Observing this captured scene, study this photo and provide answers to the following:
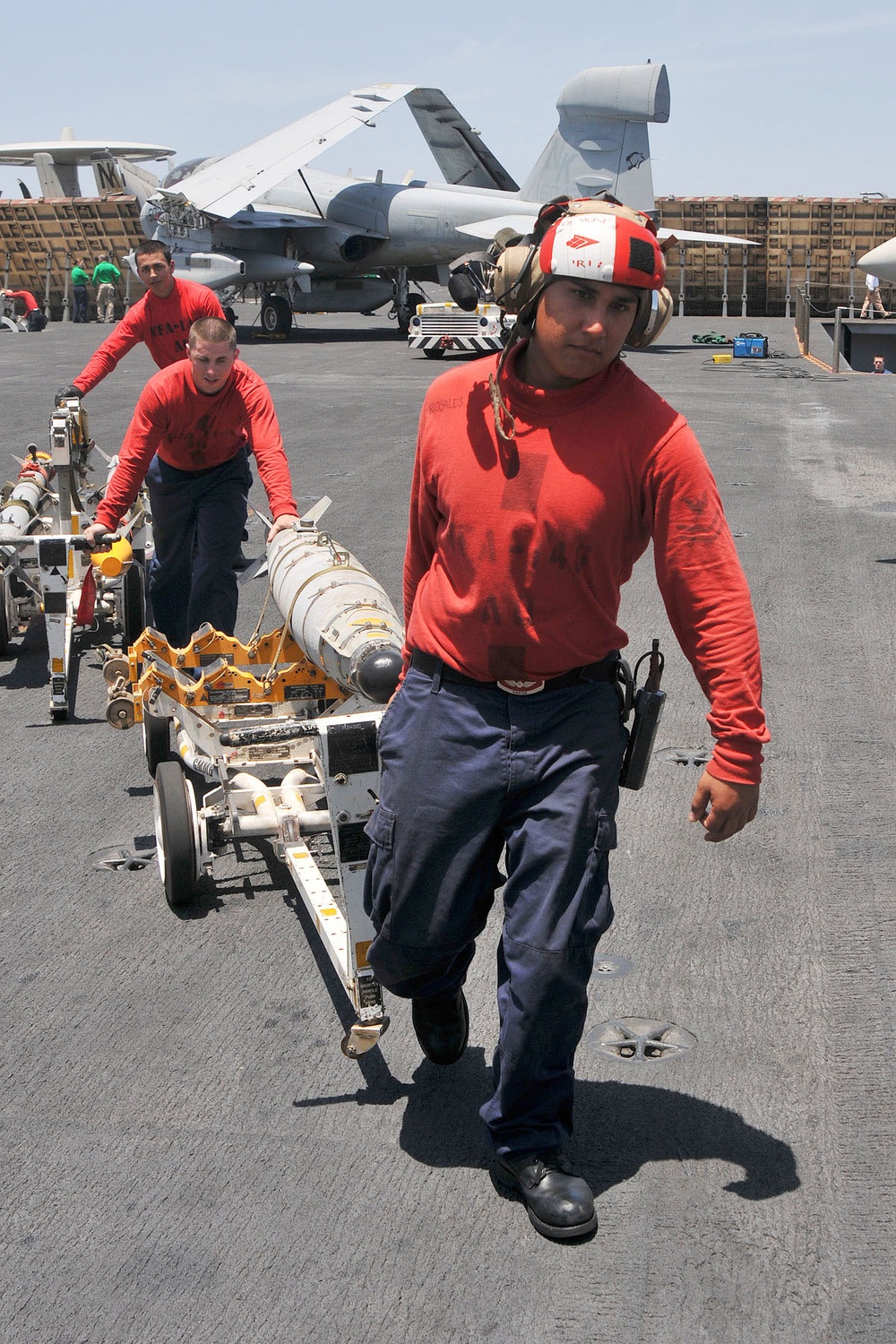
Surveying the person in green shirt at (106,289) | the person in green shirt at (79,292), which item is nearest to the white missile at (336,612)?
the person in green shirt at (106,289)

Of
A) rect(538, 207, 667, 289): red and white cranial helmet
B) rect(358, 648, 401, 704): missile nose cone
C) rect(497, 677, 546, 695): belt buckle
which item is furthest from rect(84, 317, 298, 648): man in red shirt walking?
rect(538, 207, 667, 289): red and white cranial helmet

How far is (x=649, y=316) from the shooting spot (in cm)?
316

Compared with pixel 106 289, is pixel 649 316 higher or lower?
higher

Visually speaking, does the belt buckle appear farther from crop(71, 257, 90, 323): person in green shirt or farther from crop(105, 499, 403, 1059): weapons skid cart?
crop(71, 257, 90, 323): person in green shirt

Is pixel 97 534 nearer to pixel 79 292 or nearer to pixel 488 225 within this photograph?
pixel 488 225

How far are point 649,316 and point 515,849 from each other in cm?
130

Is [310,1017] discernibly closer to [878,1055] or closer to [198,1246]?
[198,1246]

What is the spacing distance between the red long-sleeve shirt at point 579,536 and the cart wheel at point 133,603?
17.2 ft

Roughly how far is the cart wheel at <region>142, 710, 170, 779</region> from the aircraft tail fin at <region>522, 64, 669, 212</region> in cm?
3456

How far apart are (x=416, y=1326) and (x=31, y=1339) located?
2.77 feet

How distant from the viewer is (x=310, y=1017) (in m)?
4.37

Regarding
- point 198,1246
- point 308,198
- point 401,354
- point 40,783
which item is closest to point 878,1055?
point 198,1246

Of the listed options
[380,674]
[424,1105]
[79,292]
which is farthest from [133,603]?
[79,292]

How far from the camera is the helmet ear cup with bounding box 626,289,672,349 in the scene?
123 inches
